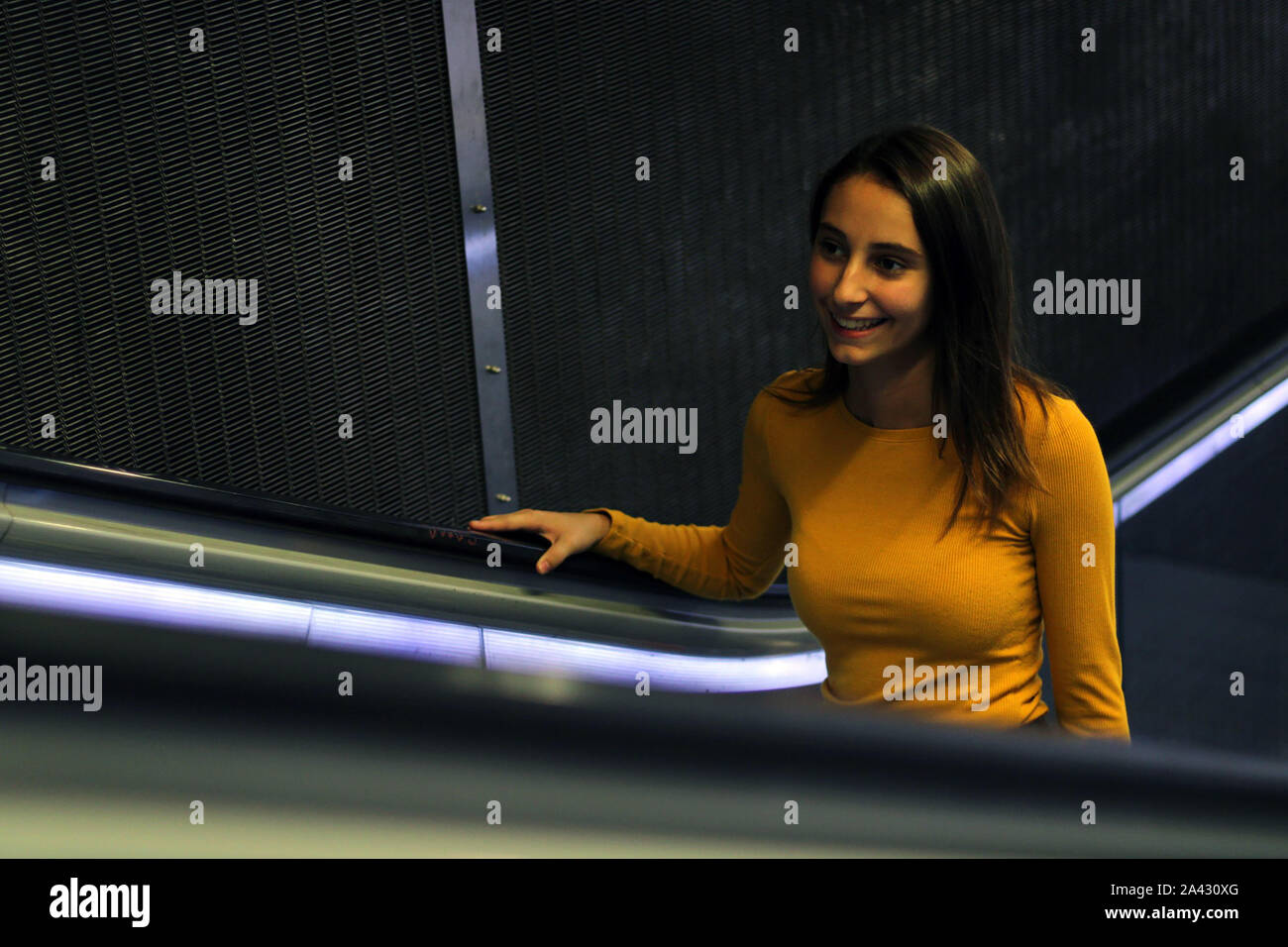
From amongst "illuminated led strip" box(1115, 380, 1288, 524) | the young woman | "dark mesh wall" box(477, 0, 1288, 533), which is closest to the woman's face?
the young woman

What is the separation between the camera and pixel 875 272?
60.8 inches

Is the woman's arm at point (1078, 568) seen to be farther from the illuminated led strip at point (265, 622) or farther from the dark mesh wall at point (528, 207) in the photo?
the dark mesh wall at point (528, 207)

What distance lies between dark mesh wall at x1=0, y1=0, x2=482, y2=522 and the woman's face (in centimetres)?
124

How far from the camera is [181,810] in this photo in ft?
0.76

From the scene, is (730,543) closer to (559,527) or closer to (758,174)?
(559,527)

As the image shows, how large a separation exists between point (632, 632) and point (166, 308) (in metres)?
1.32

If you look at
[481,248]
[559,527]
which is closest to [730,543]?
[559,527]

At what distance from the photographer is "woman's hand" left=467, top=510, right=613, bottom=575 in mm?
1605

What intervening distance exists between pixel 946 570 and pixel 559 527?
1.64ft

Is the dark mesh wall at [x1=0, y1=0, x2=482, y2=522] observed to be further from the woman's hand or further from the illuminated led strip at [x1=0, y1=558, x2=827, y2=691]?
the illuminated led strip at [x1=0, y1=558, x2=827, y2=691]

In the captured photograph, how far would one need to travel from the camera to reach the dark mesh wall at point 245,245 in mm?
2201
